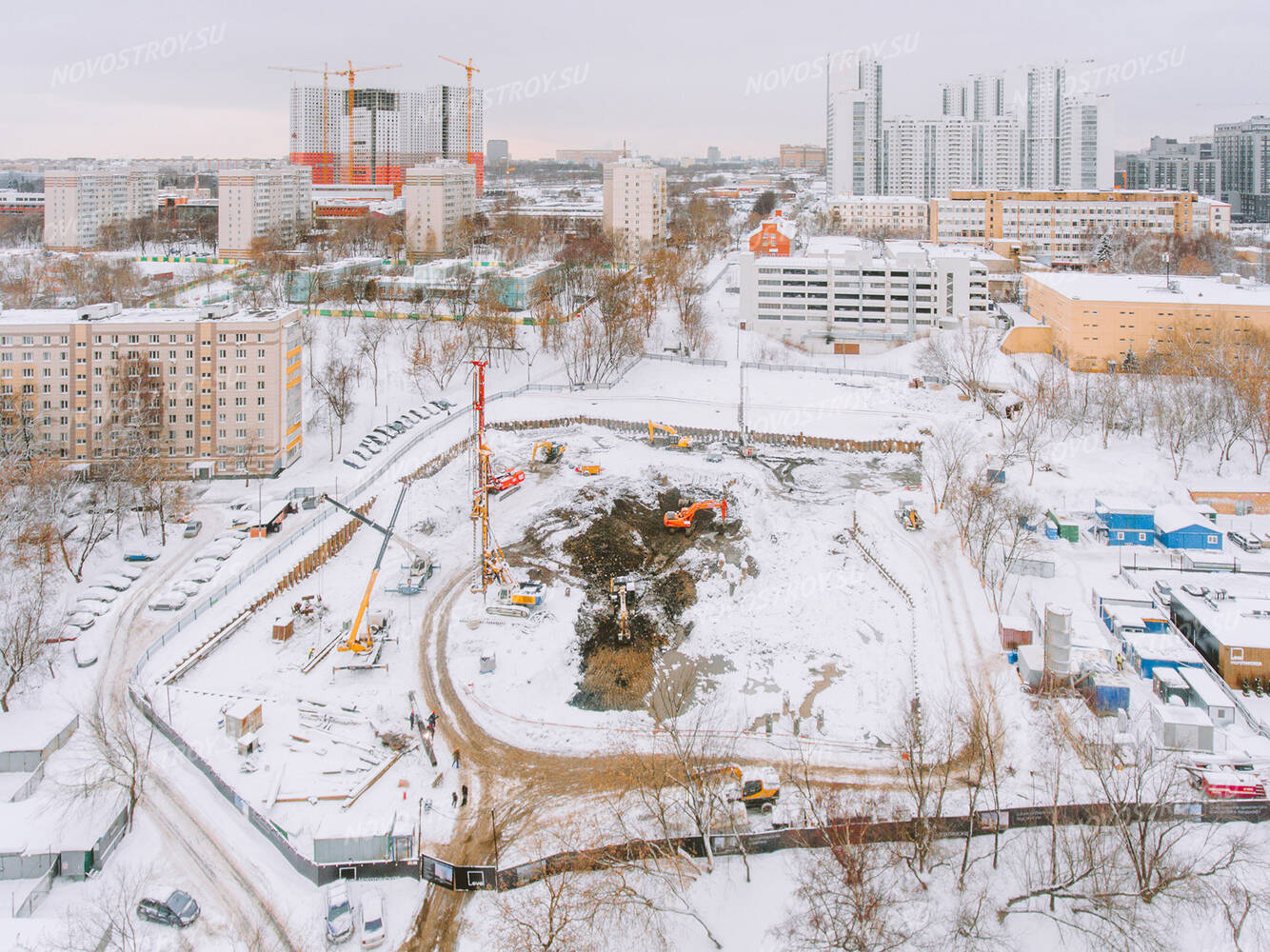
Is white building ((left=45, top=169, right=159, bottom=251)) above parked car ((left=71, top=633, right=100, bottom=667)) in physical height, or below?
above

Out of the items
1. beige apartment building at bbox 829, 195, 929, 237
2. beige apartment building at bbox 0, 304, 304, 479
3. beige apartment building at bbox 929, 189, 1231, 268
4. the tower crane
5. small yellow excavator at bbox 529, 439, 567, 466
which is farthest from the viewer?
beige apartment building at bbox 829, 195, 929, 237

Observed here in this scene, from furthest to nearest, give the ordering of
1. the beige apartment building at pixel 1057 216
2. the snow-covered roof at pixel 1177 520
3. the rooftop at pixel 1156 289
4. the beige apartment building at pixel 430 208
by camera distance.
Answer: the beige apartment building at pixel 430 208
the beige apartment building at pixel 1057 216
the rooftop at pixel 1156 289
the snow-covered roof at pixel 1177 520

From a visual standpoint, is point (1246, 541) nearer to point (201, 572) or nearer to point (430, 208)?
point (201, 572)

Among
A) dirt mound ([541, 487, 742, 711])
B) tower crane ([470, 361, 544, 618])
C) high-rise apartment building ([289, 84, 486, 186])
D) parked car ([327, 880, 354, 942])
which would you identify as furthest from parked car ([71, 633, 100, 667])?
high-rise apartment building ([289, 84, 486, 186])

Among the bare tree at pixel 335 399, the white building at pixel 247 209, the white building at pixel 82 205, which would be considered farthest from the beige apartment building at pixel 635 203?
the white building at pixel 82 205

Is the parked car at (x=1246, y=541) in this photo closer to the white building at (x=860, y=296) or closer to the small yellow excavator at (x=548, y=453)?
the small yellow excavator at (x=548, y=453)

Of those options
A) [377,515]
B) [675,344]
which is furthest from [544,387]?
[377,515]

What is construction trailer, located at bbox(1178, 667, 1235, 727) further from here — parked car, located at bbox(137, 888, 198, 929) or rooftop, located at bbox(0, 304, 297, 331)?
rooftop, located at bbox(0, 304, 297, 331)

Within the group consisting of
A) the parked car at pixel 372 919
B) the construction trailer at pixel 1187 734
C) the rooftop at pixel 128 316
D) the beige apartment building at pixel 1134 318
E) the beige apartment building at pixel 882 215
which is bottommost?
the parked car at pixel 372 919
